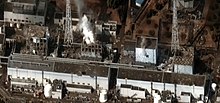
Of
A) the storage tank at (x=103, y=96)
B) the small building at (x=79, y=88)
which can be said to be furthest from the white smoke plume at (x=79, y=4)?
the storage tank at (x=103, y=96)

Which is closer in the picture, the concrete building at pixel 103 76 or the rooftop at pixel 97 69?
the concrete building at pixel 103 76

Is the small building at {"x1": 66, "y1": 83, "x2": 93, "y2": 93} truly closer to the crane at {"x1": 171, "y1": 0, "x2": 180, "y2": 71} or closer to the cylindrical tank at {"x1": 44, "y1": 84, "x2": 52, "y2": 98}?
the cylindrical tank at {"x1": 44, "y1": 84, "x2": 52, "y2": 98}

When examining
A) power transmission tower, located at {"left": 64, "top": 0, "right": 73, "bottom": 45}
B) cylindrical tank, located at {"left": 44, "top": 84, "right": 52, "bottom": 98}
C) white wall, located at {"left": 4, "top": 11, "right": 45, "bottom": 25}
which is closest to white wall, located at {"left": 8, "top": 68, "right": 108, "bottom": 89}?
cylindrical tank, located at {"left": 44, "top": 84, "right": 52, "bottom": 98}

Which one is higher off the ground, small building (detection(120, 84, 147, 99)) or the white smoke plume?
the white smoke plume

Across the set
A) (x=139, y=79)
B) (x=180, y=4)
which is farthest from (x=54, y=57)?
(x=180, y=4)

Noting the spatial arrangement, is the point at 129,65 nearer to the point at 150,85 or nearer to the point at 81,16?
the point at 150,85

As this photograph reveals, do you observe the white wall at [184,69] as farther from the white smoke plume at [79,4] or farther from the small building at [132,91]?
the white smoke plume at [79,4]
